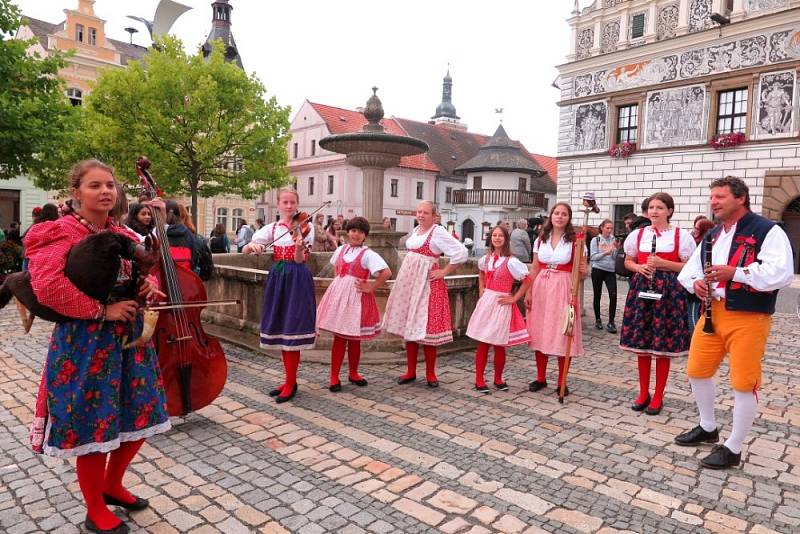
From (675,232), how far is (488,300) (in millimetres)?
1905

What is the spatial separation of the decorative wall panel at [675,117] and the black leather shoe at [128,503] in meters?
23.1

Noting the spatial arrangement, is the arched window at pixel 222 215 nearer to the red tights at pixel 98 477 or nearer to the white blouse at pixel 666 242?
the white blouse at pixel 666 242

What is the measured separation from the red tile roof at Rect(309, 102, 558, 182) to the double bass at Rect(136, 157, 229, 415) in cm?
3960

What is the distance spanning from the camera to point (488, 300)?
592 cm

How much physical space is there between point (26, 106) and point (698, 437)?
16427 millimetres

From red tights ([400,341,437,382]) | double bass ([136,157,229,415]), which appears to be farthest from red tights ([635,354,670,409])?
double bass ([136,157,229,415])

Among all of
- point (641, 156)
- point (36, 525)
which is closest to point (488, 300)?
point (36, 525)

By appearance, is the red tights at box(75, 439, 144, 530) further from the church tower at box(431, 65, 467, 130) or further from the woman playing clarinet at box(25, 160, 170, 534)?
the church tower at box(431, 65, 467, 130)

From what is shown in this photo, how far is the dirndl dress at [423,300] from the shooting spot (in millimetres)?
5902

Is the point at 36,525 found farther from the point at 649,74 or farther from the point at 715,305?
the point at 649,74

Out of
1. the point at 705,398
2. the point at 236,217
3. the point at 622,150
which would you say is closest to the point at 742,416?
the point at 705,398

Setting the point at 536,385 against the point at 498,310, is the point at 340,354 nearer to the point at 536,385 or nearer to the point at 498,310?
the point at 498,310

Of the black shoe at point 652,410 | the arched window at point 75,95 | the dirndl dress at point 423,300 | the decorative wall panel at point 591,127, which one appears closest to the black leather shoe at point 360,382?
the dirndl dress at point 423,300

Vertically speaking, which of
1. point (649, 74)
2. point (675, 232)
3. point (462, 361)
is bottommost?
point (462, 361)
